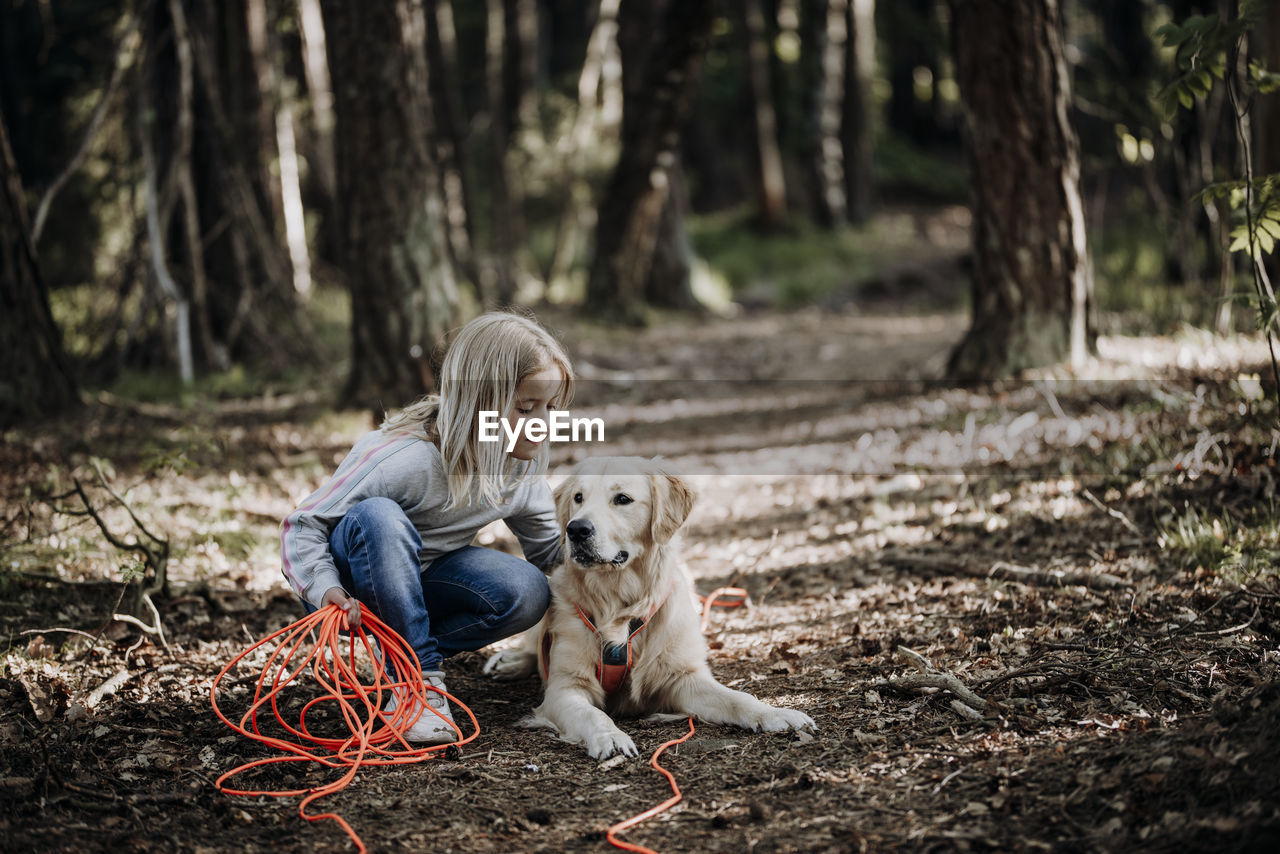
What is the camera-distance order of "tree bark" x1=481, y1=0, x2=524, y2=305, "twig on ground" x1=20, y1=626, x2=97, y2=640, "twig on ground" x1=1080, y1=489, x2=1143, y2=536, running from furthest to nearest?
"tree bark" x1=481, y1=0, x2=524, y2=305
"twig on ground" x1=1080, y1=489, x2=1143, y2=536
"twig on ground" x1=20, y1=626, x2=97, y2=640

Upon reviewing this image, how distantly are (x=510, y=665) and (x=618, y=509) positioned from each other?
993 millimetres

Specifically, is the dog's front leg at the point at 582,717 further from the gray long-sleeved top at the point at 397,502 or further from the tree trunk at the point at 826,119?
the tree trunk at the point at 826,119

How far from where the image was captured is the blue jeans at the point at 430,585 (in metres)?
3.27

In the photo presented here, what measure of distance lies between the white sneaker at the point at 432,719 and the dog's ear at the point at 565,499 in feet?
2.38

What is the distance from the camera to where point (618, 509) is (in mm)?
3539

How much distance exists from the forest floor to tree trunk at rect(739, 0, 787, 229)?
1107 centimetres

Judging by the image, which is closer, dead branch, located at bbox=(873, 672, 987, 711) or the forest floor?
the forest floor

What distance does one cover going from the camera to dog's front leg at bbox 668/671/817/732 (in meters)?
3.23

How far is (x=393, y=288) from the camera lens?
275 inches

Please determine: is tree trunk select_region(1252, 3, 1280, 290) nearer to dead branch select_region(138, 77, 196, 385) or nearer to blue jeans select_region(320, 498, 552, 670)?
blue jeans select_region(320, 498, 552, 670)

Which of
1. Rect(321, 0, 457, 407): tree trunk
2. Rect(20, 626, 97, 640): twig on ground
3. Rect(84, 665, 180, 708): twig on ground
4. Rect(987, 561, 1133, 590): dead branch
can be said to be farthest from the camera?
Rect(321, 0, 457, 407): tree trunk

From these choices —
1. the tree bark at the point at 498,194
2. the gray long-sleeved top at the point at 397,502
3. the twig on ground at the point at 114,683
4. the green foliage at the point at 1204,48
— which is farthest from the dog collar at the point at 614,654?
the tree bark at the point at 498,194

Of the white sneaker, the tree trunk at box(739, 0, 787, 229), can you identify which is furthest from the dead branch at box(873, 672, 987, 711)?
the tree trunk at box(739, 0, 787, 229)

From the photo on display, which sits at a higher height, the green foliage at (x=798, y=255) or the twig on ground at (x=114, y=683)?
the green foliage at (x=798, y=255)
